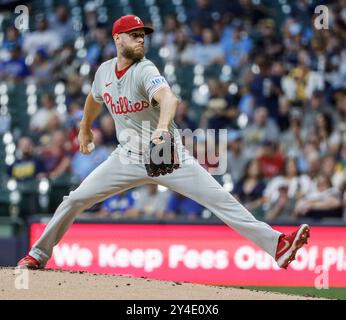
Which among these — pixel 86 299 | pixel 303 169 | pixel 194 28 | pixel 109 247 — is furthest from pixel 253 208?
pixel 86 299

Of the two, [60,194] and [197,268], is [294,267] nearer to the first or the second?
[197,268]

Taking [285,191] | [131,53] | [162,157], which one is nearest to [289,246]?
[162,157]

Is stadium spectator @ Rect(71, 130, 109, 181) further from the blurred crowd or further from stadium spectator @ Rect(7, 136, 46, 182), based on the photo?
stadium spectator @ Rect(7, 136, 46, 182)

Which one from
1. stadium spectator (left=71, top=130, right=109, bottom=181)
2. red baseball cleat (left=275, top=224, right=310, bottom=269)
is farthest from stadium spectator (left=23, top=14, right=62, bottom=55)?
red baseball cleat (left=275, top=224, right=310, bottom=269)

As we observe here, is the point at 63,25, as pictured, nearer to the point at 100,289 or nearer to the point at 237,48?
the point at 237,48

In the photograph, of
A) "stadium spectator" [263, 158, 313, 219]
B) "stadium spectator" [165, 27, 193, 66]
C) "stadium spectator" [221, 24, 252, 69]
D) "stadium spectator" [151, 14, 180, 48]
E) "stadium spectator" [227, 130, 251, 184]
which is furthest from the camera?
"stadium spectator" [151, 14, 180, 48]

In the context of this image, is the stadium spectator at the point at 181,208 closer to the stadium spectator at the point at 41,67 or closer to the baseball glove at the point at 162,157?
the stadium spectator at the point at 41,67
